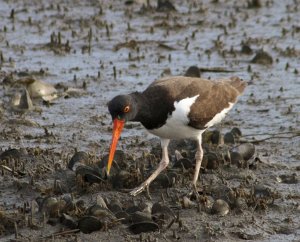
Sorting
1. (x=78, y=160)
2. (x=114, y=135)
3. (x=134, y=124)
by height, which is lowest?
(x=134, y=124)

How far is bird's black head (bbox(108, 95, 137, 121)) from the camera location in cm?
773

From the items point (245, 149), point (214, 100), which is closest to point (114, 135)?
point (214, 100)

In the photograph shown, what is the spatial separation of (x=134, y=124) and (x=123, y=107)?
9.39 ft

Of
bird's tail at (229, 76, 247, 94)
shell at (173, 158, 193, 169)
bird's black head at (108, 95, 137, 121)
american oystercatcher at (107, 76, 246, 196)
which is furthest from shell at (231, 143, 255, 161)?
bird's black head at (108, 95, 137, 121)

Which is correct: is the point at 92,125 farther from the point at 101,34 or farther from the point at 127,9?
the point at 127,9

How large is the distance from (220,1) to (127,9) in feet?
6.14

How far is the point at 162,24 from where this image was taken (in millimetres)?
14883

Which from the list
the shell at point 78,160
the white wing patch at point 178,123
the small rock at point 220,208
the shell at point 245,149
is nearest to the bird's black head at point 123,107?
the white wing patch at point 178,123

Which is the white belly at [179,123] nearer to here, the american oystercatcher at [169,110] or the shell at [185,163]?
the american oystercatcher at [169,110]

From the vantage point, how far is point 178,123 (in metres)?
8.05

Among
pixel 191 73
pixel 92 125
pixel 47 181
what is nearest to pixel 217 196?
pixel 47 181

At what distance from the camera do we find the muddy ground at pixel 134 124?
7.42 m

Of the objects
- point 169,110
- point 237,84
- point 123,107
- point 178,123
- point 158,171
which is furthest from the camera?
point 237,84

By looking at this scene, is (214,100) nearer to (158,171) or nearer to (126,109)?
(158,171)
